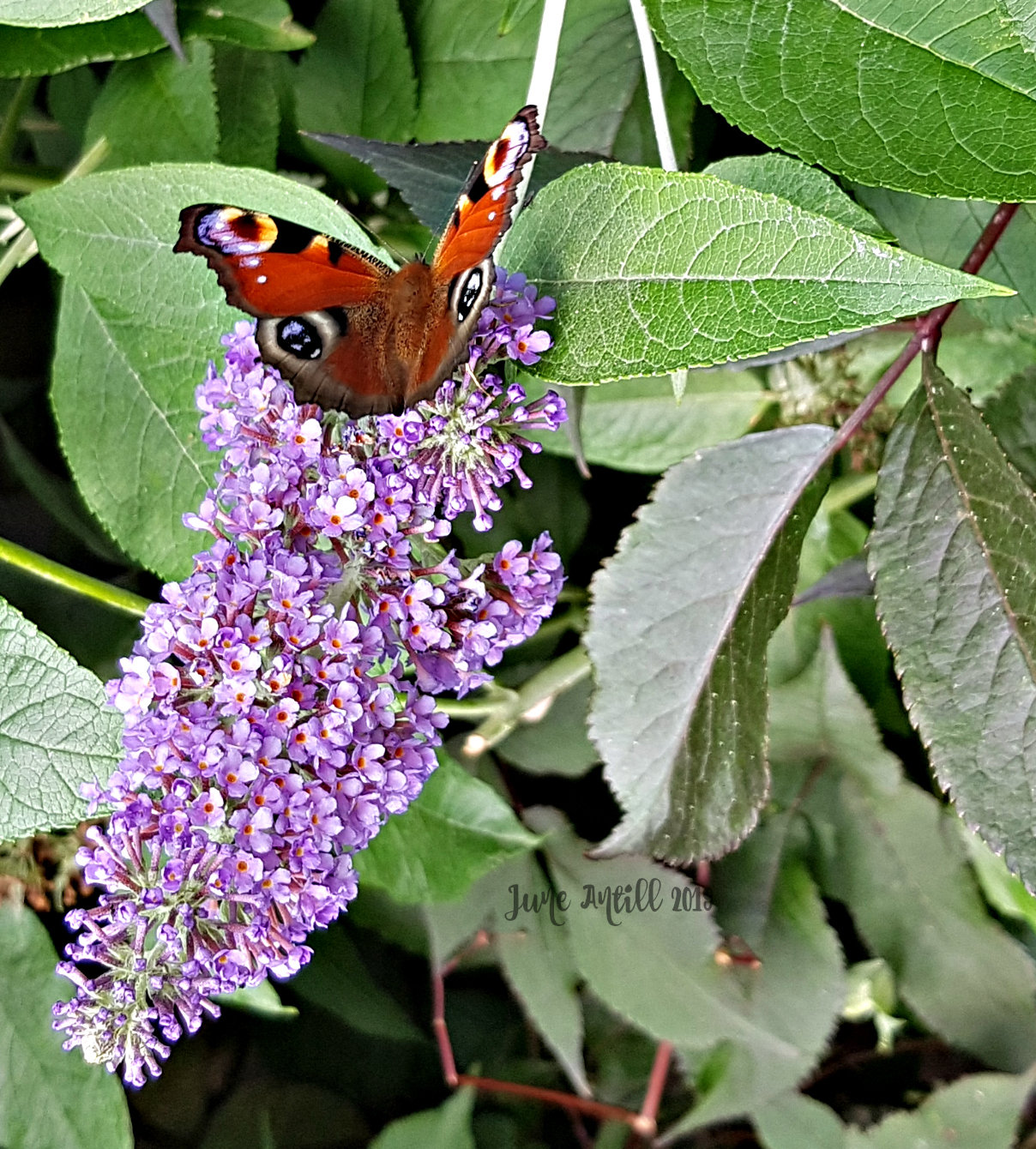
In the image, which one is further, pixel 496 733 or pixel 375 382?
pixel 496 733

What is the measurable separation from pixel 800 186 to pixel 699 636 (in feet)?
1.08

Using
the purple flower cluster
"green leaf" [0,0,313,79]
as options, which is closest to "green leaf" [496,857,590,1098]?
the purple flower cluster

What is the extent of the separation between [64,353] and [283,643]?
1.45 ft

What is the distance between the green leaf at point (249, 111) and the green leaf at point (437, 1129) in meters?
1.06

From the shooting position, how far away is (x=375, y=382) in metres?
0.66

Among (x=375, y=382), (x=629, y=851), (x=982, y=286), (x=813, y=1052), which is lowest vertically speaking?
(x=813, y=1052)

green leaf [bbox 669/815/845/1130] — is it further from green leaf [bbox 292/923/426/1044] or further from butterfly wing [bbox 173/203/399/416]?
butterfly wing [bbox 173/203/399/416]

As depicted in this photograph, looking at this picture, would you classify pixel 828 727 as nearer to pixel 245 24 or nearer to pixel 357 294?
pixel 357 294

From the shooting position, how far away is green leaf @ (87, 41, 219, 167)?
929 millimetres

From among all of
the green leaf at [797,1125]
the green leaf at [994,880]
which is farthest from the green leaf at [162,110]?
the green leaf at [797,1125]

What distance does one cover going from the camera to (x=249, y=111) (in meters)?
1.02

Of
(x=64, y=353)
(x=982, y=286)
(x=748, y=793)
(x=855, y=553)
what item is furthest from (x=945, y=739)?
(x=64, y=353)

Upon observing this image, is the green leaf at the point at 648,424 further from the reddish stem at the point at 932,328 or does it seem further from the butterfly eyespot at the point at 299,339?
the butterfly eyespot at the point at 299,339

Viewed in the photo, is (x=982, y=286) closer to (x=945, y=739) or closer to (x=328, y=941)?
(x=945, y=739)
